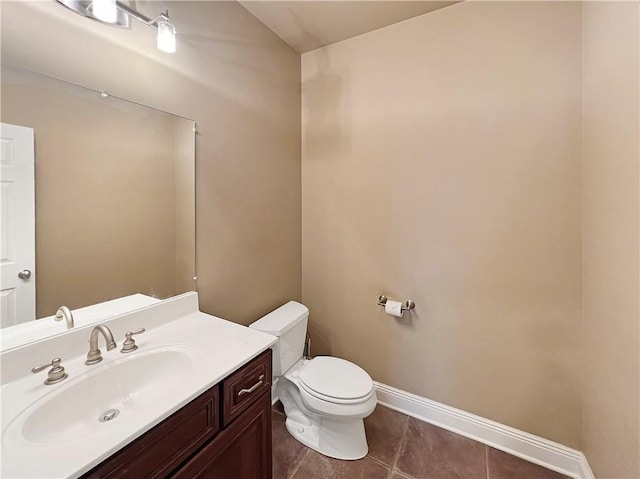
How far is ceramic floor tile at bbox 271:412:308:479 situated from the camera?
144 cm

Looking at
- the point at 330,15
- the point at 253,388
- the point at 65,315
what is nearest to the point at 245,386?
the point at 253,388

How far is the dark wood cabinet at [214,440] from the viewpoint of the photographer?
27.1 inches

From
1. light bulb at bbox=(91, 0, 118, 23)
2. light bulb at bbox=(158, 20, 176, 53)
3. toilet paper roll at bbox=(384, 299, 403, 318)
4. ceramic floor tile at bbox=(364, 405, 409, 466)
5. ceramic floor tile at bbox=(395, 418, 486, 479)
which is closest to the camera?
light bulb at bbox=(91, 0, 118, 23)

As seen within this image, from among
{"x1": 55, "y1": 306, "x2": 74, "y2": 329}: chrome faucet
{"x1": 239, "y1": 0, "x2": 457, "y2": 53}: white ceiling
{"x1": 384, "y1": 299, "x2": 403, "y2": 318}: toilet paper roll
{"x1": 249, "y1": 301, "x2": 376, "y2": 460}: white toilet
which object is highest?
{"x1": 239, "y1": 0, "x2": 457, "y2": 53}: white ceiling

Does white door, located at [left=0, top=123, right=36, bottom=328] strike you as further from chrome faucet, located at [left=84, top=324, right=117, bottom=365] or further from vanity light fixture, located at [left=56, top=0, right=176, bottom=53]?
vanity light fixture, located at [left=56, top=0, right=176, bottom=53]

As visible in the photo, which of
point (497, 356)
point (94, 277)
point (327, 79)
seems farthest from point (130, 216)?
point (497, 356)

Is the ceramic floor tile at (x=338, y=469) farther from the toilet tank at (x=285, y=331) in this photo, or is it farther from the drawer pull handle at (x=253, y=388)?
the drawer pull handle at (x=253, y=388)

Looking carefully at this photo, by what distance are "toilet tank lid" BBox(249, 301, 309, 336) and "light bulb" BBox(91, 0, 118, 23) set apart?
155 cm

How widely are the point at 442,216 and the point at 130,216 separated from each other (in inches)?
65.2

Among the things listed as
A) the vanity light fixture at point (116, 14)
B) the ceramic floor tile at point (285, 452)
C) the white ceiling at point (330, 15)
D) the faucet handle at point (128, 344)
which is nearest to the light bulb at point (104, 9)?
the vanity light fixture at point (116, 14)

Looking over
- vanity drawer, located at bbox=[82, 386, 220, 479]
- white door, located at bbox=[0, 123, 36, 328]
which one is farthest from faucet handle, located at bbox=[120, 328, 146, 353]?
vanity drawer, located at bbox=[82, 386, 220, 479]

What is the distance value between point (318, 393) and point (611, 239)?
148cm

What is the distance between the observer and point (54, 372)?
85 centimetres

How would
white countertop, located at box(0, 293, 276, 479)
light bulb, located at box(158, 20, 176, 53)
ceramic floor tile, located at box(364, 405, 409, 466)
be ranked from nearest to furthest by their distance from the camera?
white countertop, located at box(0, 293, 276, 479) < light bulb, located at box(158, 20, 176, 53) < ceramic floor tile, located at box(364, 405, 409, 466)
